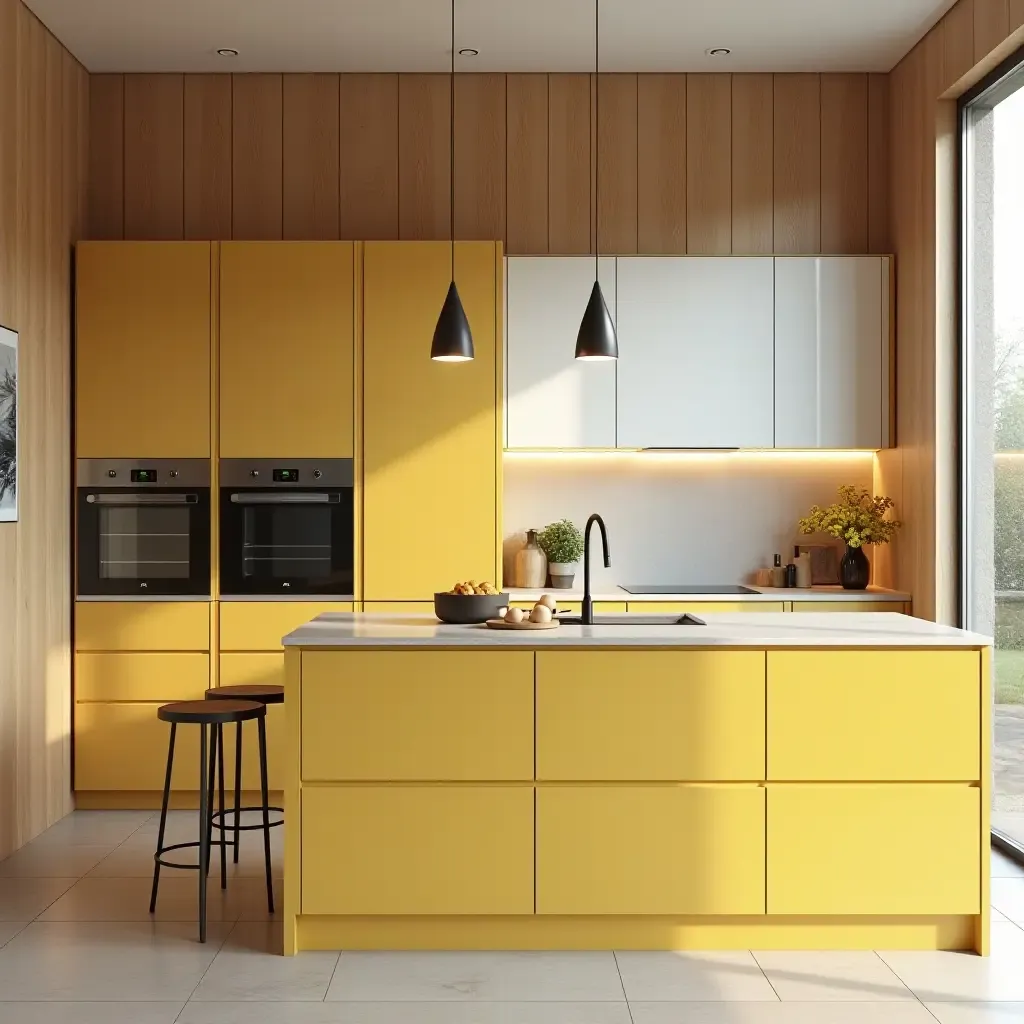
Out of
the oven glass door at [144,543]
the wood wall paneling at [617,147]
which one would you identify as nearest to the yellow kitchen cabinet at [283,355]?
the oven glass door at [144,543]

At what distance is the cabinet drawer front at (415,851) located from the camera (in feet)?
11.4

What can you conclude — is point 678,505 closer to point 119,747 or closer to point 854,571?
point 854,571

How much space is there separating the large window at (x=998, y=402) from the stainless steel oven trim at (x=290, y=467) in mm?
2570

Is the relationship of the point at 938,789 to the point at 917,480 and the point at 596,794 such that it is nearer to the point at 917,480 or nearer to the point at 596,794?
the point at 596,794

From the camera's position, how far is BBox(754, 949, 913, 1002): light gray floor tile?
10.5ft

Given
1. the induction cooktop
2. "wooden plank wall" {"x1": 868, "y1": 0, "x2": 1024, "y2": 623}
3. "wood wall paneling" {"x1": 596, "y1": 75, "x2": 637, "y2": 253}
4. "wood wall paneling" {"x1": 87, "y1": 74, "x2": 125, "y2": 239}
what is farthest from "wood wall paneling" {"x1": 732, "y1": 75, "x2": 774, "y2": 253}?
"wood wall paneling" {"x1": 87, "y1": 74, "x2": 125, "y2": 239}

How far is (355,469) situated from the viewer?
5164mm

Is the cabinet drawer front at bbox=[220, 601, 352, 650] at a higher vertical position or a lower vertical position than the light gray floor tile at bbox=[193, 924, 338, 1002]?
higher

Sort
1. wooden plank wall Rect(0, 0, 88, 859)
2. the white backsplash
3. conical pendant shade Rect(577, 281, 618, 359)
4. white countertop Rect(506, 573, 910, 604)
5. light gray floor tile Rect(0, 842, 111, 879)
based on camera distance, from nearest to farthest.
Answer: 1. conical pendant shade Rect(577, 281, 618, 359)
2. light gray floor tile Rect(0, 842, 111, 879)
3. wooden plank wall Rect(0, 0, 88, 859)
4. white countertop Rect(506, 573, 910, 604)
5. the white backsplash

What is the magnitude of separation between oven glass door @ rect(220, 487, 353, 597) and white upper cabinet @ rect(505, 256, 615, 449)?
0.85 meters

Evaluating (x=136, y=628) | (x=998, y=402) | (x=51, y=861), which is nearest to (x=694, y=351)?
(x=998, y=402)

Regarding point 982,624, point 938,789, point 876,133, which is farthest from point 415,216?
point 938,789

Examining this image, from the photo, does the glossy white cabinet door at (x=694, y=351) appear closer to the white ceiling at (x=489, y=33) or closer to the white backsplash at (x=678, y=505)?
the white backsplash at (x=678, y=505)

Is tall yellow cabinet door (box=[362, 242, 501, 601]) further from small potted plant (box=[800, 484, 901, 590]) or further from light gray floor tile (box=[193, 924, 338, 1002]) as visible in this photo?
light gray floor tile (box=[193, 924, 338, 1002])
